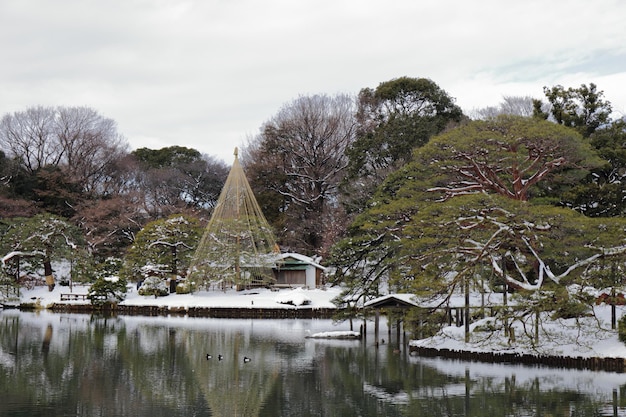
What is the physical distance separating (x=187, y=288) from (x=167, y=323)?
6.47 metres

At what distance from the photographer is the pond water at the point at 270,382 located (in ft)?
43.7

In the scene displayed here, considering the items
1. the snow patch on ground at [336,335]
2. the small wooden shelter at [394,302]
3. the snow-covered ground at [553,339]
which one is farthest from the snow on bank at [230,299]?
the snow-covered ground at [553,339]

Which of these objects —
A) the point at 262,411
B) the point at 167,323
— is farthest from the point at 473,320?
the point at 167,323

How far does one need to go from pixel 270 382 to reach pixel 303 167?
32143 millimetres

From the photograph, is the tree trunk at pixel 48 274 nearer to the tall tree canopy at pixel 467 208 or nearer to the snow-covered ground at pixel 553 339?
the tall tree canopy at pixel 467 208

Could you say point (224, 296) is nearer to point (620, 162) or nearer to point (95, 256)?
point (95, 256)

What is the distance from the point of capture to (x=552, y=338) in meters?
19.0

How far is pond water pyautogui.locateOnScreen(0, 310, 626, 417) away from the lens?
525 inches

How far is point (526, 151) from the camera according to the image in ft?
73.2

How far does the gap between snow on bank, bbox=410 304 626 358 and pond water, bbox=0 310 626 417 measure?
2.78 feet

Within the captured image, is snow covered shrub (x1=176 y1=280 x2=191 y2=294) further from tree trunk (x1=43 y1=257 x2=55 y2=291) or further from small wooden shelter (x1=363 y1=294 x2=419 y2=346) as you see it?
small wooden shelter (x1=363 y1=294 x2=419 y2=346)

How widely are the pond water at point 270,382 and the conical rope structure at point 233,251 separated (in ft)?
39.5

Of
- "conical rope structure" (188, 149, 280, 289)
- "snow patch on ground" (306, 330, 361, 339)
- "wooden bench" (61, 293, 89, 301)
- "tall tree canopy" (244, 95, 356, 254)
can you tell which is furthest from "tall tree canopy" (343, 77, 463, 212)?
"wooden bench" (61, 293, 89, 301)

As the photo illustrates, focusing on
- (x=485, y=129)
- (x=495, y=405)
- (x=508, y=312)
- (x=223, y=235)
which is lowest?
(x=495, y=405)
